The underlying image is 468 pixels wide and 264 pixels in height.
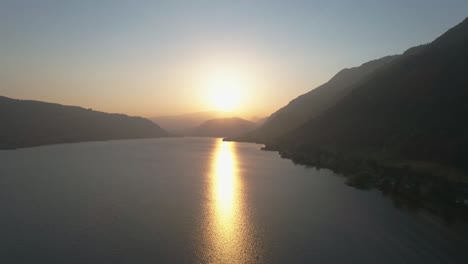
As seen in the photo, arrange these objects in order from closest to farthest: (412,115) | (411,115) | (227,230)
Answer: (227,230), (412,115), (411,115)

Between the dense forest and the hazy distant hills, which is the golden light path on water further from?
the hazy distant hills

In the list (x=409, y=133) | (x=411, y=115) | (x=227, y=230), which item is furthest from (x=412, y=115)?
(x=227, y=230)

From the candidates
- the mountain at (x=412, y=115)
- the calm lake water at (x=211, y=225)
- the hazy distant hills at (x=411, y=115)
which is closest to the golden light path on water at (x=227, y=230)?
the calm lake water at (x=211, y=225)

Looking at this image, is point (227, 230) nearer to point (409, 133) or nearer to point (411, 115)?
point (409, 133)

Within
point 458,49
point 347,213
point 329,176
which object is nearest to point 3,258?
point 347,213

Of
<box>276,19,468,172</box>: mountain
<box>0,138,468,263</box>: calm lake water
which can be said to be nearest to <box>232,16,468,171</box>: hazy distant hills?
<box>276,19,468,172</box>: mountain
